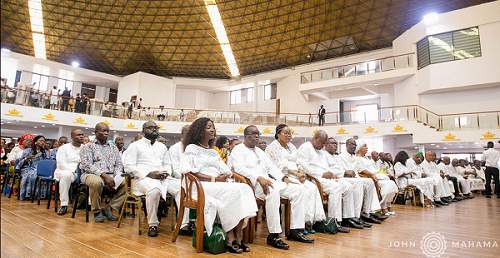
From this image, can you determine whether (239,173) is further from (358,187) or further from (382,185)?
(382,185)

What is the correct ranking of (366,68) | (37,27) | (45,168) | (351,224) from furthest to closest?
(37,27) → (366,68) → (45,168) → (351,224)

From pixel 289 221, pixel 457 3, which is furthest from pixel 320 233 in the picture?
pixel 457 3

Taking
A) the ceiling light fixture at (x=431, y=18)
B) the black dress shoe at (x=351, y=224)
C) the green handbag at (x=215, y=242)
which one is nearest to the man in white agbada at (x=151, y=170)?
the green handbag at (x=215, y=242)

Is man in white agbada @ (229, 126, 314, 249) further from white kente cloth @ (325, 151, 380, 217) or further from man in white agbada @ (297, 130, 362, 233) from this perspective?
white kente cloth @ (325, 151, 380, 217)

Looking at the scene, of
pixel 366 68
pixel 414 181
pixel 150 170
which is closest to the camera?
pixel 150 170

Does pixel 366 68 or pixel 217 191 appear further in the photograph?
pixel 366 68

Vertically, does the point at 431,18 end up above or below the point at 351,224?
above

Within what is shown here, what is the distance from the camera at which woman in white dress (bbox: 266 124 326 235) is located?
3.81 metres

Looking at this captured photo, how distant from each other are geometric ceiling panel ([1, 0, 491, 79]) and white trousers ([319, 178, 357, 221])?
1573cm

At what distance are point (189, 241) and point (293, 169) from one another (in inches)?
66.7

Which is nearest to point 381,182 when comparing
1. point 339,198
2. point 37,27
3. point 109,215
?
point 339,198

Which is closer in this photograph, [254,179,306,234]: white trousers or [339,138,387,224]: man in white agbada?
[254,179,306,234]: white trousers

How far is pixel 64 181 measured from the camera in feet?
15.6

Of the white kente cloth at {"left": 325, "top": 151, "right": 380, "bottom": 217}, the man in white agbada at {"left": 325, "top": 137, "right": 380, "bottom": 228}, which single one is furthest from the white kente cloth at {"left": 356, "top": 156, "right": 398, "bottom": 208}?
the white kente cloth at {"left": 325, "top": 151, "right": 380, "bottom": 217}
